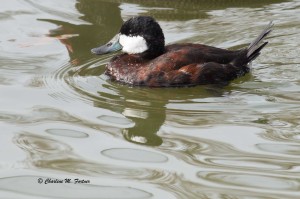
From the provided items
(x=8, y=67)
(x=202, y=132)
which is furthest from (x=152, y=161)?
(x=8, y=67)

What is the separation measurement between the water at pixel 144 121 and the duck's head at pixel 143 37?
38 cm

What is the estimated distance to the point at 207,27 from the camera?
8.18 meters

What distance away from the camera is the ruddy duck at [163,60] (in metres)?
6.38

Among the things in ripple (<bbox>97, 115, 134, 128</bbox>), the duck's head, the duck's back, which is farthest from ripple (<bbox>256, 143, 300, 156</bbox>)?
the duck's head

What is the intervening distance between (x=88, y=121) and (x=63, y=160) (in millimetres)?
734

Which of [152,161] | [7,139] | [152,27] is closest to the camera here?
[152,161]

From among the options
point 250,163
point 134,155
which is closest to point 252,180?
point 250,163

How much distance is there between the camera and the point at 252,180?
180 inches

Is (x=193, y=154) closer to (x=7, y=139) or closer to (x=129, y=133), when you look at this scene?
(x=129, y=133)

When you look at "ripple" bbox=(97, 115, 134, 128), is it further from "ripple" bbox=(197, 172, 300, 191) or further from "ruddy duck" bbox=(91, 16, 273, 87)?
"ripple" bbox=(197, 172, 300, 191)

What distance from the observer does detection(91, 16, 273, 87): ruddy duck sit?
251 inches

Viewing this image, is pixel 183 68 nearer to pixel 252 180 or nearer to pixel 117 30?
pixel 252 180

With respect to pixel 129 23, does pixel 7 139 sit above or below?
below

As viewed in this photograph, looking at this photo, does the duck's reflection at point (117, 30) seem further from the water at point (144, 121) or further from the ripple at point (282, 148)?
the ripple at point (282, 148)
